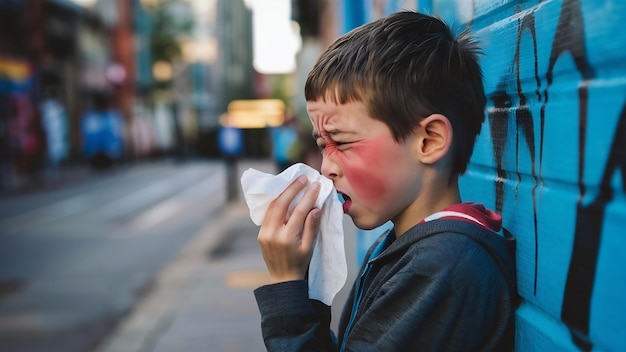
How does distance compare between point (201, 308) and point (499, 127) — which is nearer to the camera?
point (499, 127)

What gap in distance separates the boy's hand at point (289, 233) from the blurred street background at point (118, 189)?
3.21m

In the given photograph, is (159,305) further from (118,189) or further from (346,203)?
(118,189)

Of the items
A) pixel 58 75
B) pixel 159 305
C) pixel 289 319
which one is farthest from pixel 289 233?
pixel 58 75

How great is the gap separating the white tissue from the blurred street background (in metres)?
3.09

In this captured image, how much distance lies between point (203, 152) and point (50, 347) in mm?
43889

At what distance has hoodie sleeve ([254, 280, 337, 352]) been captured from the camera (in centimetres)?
140

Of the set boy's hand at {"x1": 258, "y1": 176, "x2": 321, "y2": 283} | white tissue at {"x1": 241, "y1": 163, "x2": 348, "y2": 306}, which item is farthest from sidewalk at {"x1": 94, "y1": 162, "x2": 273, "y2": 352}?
boy's hand at {"x1": 258, "y1": 176, "x2": 321, "y2": 283}

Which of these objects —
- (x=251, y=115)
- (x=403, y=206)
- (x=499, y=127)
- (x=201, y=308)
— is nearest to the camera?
(x=403, y=206)

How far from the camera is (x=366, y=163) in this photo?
1.44 m

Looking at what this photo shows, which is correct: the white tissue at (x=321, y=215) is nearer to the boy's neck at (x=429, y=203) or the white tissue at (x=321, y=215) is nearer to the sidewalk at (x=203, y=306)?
the boy's neck at (x=429, y=203)

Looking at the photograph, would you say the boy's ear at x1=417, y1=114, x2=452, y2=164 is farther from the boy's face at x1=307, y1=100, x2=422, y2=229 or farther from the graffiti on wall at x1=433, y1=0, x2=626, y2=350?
the graffiti on wall at x1=433, y1=0, x2=626, y2=350

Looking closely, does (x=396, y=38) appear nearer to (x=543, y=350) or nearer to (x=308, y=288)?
(x=308, y=288)

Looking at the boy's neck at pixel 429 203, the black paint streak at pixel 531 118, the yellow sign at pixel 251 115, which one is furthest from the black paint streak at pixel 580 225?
the yellow sign at pixel 251 115

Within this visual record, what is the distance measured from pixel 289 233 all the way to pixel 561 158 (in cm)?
59
